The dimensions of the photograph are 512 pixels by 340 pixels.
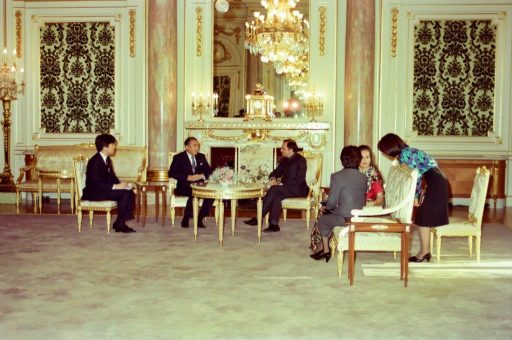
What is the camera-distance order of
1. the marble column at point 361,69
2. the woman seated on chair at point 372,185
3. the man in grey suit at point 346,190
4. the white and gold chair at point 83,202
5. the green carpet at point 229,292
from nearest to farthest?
1. the green carpet at point 229,292
2. the man in grey suit at point 346,190
3. the woman seated on chair at point 372,185
4. the white and gold chair at point 83,202
5. the marble column at point 361,69

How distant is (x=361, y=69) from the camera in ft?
38.5

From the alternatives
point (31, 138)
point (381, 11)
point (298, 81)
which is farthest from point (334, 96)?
point (31, 138)

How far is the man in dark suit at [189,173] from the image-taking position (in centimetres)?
926

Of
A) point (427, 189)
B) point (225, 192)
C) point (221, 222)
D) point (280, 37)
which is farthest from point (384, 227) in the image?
point (280, 37)

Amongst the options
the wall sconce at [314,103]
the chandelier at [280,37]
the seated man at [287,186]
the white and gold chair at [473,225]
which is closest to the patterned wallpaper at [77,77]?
the chandelier at [280,37]

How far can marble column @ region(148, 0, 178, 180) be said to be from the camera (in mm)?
11766

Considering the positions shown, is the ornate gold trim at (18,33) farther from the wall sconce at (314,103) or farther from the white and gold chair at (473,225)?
the white and gold chair at (473,225)

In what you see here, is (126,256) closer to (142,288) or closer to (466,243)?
(142,288)

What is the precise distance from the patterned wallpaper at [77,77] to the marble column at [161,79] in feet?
3.15

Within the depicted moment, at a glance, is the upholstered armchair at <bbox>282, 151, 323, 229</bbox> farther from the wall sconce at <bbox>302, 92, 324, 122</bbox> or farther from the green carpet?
the wall sconce at <bbox>302, 92, 324, 122</bbox>

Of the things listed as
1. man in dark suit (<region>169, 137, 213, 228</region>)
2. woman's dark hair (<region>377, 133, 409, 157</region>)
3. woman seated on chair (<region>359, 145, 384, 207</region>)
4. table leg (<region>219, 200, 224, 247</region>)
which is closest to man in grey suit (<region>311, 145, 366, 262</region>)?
woman's dark hair (<region>377, 133, 409, 157</region>)

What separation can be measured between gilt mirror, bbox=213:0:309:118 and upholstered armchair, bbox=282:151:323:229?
2.14m

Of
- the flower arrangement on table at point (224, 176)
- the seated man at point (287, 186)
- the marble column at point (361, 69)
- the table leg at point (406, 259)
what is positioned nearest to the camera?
the table leg at point (406, 259)

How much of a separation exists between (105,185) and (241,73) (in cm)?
425
